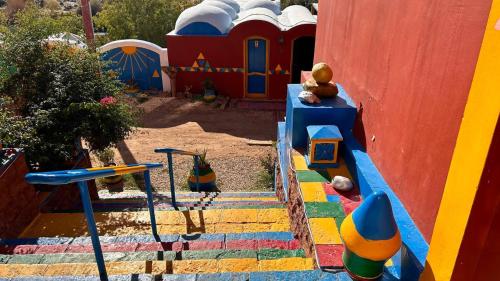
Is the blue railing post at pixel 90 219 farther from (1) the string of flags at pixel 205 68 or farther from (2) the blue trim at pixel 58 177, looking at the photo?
(1) the string of flags at pixel 205 68

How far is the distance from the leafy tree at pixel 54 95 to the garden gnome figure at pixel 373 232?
436cm

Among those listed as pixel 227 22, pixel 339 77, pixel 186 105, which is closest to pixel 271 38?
pixel 227 22

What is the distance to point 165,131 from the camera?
36.5 feet

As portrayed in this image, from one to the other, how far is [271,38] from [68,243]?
10272mm

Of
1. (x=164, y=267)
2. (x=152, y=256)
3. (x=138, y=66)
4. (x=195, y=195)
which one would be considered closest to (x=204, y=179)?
(x=195, y=195)

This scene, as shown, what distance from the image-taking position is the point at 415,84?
3143mm

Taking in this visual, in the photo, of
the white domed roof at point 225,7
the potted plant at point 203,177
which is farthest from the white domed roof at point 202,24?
the potted plant at point 203,177

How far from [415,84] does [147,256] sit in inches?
115

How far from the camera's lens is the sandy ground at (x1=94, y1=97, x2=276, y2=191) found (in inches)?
347

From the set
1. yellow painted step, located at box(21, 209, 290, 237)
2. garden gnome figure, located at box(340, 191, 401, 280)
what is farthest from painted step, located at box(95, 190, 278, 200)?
garden gnome figure, located at box(340, 191, 401, 280)

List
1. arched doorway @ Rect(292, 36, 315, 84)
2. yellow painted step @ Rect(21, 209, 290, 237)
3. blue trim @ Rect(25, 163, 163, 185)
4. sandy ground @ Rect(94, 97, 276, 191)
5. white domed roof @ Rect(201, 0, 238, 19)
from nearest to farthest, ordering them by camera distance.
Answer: blue trim @ Rect(25, 163, 163, 185), yellow painted step @ Rect(21, 209, 290, 237), sandy ground @ Rect(94, 97, 276, 191), arched doorway @ Rect(292, 36, 315, 84), white domed roof @ Rect(201, 0, 238, 19)

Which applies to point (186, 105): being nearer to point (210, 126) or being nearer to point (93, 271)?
point (210, 126)

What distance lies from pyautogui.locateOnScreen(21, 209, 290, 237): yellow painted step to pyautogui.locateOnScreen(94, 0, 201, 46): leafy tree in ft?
42.7

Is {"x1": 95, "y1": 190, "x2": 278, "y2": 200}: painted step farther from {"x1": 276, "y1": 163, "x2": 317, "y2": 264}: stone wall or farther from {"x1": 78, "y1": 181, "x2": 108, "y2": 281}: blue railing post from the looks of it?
{"x1": 78, "y1": 181, "x2": 108, "y2": 281}: blue railing post
